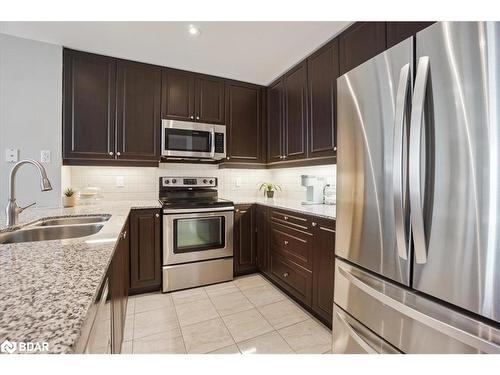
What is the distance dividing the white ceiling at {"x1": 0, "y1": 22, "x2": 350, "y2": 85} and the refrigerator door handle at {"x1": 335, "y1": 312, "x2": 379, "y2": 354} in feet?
6.96

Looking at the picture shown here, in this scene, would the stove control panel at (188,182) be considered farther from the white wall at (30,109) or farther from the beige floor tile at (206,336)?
the beige floor tile at (206,336)

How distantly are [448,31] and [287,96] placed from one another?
193cm

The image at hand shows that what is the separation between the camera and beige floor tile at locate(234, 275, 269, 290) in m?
2.52

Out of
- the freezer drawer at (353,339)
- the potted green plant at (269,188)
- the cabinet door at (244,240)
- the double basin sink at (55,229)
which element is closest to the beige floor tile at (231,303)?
the cabinet door at (244,240)

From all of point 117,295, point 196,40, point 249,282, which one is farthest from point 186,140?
point 117,295

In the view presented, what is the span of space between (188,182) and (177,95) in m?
1.03

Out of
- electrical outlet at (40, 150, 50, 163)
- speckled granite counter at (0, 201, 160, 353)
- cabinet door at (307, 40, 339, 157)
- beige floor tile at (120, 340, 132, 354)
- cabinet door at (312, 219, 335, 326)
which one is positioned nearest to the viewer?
speckled granite counter at (0, 201, 160, 353)

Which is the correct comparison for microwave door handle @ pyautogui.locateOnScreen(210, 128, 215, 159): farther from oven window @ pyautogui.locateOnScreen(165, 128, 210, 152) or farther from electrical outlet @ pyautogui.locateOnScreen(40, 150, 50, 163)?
electrical outlet @ pyautogui.locateOnScreen(40, 150, 50, 163)

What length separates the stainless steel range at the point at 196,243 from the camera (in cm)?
237

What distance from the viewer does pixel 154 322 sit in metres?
1.88

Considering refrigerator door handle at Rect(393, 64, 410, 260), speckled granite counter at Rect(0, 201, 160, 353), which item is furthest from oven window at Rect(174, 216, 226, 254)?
refrigerator door handle at Rect(393, 64, 410, 260)

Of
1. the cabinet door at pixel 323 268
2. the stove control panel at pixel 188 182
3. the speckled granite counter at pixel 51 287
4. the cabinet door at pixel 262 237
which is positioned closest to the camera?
the speckled granite counter at pixel 51 287

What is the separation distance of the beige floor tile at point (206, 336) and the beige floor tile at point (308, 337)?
0.43m
